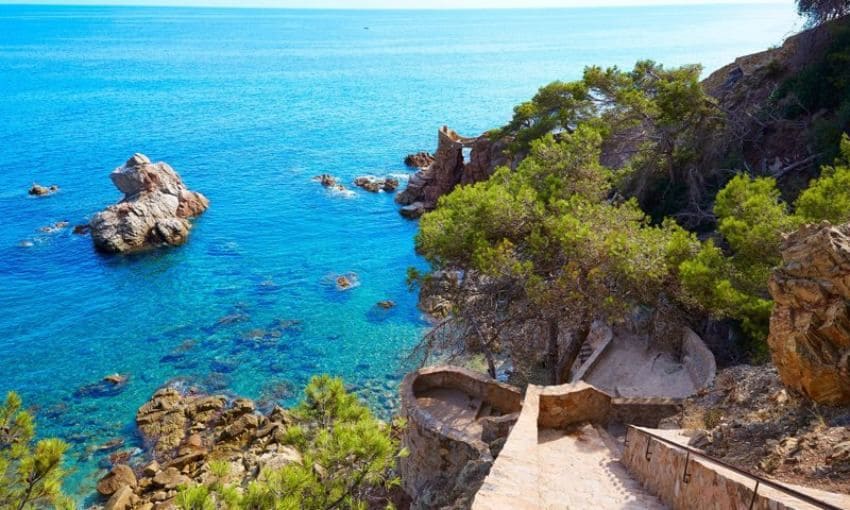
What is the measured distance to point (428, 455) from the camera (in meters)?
16.2

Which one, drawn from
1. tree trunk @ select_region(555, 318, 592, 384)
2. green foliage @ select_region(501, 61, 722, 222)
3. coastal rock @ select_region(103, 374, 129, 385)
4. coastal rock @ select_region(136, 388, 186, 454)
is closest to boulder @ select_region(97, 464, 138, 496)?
coastal rock @ select_region(136, 388, 186, 454)

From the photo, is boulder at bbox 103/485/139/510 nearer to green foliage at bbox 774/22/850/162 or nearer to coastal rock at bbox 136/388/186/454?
coastal rock at bbox 136/388/186/454

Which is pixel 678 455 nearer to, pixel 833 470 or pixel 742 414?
pixel 833 470

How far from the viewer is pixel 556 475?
11688mm

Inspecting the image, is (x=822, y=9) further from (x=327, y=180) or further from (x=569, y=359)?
(x=327, y=180)

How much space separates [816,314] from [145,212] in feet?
139

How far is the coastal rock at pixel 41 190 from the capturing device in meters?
50.8

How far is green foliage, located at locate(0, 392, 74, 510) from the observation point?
7953 mm

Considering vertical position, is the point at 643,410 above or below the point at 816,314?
below

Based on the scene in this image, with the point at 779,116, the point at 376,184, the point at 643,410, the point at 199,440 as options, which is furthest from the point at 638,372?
the point at 376,184

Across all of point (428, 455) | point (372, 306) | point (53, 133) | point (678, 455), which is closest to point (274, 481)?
point (678, 455)

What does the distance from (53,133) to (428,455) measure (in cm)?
7085

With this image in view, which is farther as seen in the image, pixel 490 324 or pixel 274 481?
pixel 490 324

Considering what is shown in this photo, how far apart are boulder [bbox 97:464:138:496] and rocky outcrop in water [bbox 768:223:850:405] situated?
20036 mm
